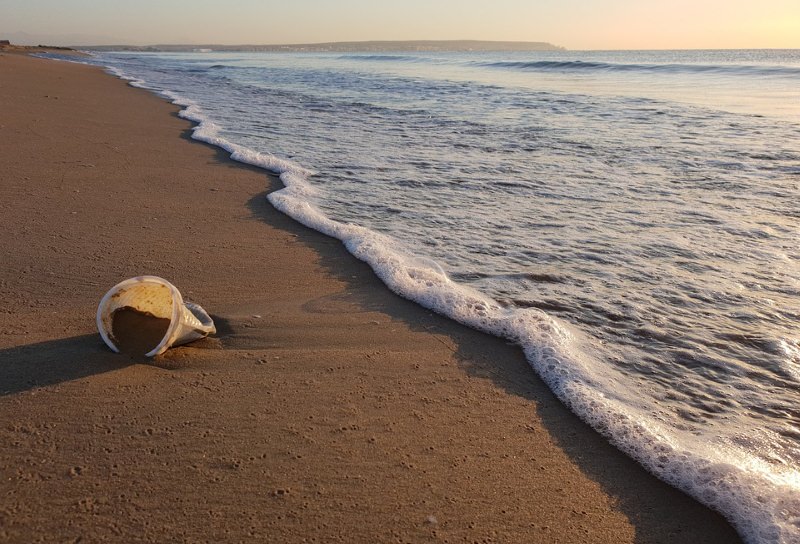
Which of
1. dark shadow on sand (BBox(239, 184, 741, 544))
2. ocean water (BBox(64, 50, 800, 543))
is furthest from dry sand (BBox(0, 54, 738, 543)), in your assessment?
ocean water (BBox(64, 50, 800, 543))

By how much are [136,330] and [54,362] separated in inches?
13.3

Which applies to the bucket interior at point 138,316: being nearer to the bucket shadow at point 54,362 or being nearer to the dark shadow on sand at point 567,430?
the bucket shadow at point 54,362

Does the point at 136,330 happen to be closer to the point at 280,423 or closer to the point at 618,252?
the point at 280,423

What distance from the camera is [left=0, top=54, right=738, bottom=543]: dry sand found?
179 centimetres

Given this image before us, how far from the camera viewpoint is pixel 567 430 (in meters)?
2.35

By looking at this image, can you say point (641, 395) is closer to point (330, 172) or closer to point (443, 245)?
point (443, 245)

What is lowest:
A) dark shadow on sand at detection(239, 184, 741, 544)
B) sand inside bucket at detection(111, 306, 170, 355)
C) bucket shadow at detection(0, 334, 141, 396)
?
dark shadow on sand at detection(239, 184, 741, 544)

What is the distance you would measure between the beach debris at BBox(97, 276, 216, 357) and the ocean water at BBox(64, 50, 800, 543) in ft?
4.27

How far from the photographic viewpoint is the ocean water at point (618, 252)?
233cm

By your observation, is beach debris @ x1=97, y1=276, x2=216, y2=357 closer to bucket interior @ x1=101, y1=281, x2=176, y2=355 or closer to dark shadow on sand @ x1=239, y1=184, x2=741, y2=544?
bucket interior @ x1=101, y1=281, x2=176, y2=355

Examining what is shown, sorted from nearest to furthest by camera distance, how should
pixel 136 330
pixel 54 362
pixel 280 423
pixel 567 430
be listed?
pixel 280 423 < pixel 567 430 < pixel 54 362 < pixel 136 330

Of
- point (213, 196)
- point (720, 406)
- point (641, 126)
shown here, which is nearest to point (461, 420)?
point (720, 406)

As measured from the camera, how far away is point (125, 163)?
19.7ft

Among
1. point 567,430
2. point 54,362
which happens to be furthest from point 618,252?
point 54,362
